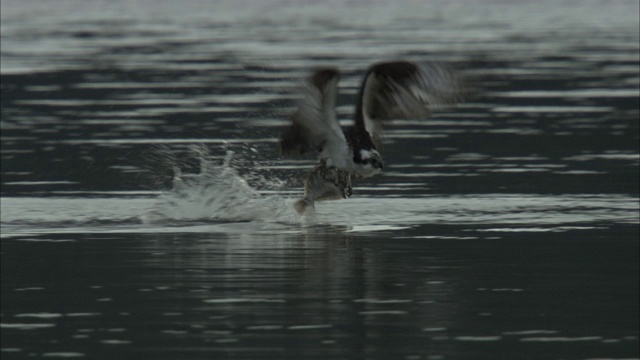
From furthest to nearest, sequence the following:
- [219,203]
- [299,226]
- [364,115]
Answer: [219,203], [299,226], [364,115]

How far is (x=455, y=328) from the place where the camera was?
9.49m

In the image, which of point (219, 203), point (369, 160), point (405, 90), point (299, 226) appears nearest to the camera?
point (369, 160)

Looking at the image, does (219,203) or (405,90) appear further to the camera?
(219,203)

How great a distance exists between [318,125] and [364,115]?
1.76 feet

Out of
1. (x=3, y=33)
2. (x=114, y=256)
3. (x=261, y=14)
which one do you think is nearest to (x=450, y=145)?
(x=114, y=256)

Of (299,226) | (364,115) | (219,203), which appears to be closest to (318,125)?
(364,115)

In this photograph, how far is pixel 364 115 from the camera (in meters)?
13.6

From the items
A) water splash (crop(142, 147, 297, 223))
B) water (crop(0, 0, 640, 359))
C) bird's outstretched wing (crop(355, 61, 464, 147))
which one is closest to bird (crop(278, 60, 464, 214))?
bird's outstretched wing (crop(355, 61, 464, 147))

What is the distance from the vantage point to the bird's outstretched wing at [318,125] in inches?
502

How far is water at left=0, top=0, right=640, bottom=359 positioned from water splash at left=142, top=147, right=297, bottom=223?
0.02 meters

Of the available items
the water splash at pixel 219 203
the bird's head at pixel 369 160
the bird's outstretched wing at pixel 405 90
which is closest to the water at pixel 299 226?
the water splash at pixel 219 203

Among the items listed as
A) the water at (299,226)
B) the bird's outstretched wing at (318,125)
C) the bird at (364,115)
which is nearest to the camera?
the water at (299,226)

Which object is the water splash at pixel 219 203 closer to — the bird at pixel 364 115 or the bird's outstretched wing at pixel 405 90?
the bird at pixel 364 115

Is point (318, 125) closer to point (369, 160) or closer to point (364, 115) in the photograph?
point (369, 160)
